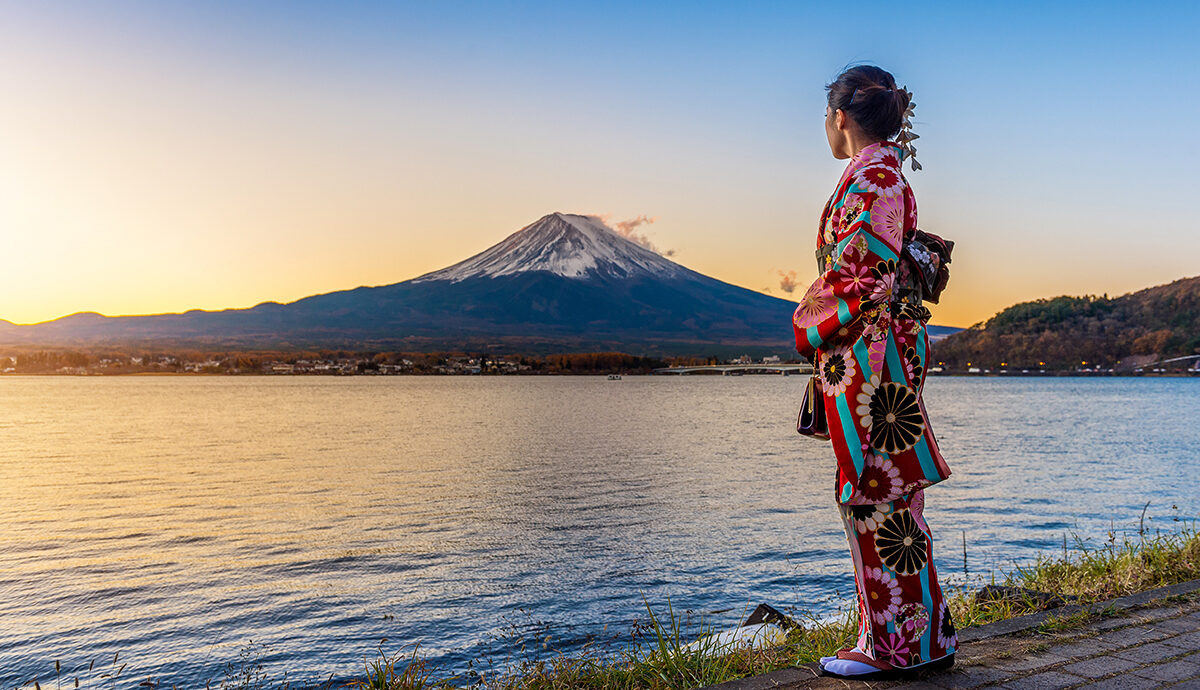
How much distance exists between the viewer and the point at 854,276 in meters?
2.83

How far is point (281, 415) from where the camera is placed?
57.6m

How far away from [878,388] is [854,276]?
40 cm

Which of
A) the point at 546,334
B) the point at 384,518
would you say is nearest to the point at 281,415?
the point at 384,518

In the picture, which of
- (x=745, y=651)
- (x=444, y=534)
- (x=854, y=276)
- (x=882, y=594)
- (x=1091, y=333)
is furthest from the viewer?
(x=1091, y=333)

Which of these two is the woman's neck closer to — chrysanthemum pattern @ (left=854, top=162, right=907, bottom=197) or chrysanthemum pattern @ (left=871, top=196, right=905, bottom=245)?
chrysanthemum pattern @ (left=854, top=162, right=907, bottom=197)

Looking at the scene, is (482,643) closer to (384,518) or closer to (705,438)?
(384,518)

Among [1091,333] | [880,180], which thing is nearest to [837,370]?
[880,180]

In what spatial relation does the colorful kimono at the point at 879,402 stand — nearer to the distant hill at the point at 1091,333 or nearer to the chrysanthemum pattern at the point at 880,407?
the chrysanthemum pattern at the point at 880,407

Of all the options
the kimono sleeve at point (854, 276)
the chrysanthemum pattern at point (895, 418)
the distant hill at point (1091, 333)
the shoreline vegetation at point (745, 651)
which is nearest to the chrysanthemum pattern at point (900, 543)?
the chrysanthemum pattern at point (895, 418)

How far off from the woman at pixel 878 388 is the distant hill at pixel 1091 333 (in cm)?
15601

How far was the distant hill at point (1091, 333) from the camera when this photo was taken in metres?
134

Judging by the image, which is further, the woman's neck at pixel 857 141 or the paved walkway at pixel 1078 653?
the woman's neck at pixel 857 141

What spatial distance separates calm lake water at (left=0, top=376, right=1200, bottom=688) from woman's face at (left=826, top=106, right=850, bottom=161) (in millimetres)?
6182

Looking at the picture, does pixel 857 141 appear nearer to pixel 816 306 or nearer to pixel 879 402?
pixel 816 306
